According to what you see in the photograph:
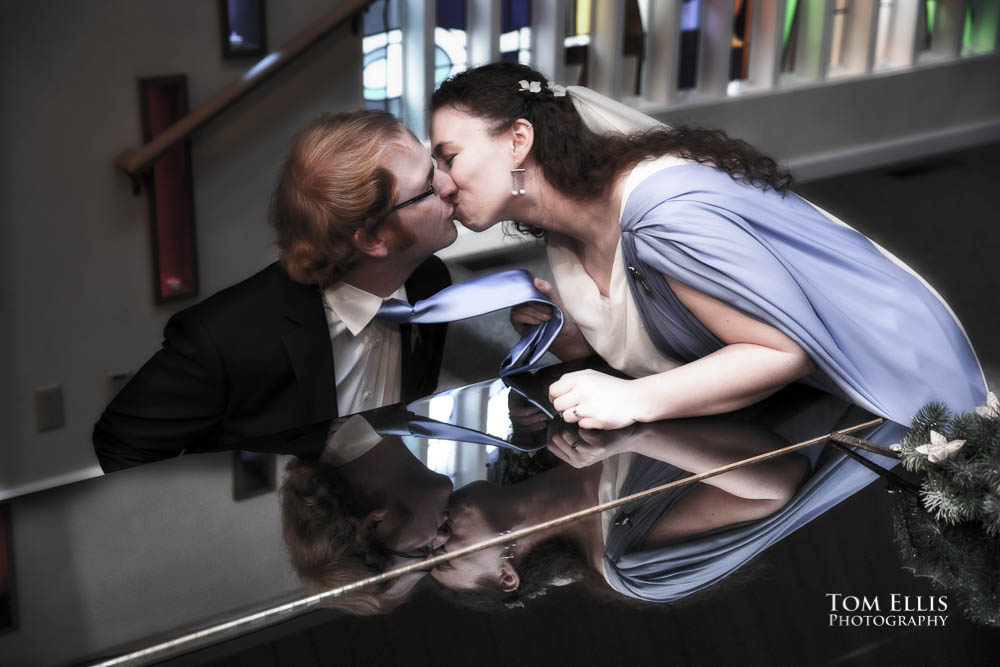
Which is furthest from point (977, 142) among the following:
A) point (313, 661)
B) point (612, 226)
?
point (313, 661)

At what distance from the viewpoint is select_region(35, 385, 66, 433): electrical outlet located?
3.25 metres

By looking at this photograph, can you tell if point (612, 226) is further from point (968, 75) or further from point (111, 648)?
point (968, 75)

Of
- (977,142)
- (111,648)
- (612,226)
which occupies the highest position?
(612,226)

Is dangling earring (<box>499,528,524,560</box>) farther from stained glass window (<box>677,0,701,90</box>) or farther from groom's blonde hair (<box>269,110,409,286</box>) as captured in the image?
stained glass window (<box>677,0,701,90</box>)

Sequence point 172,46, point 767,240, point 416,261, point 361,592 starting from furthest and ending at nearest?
1. point 172,46
2. point 416,261
3. point 767,240
4. point 361,592

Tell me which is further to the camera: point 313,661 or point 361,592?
point 361,592

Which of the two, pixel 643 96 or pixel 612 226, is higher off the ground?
pixel 612 226

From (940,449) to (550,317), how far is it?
687 millimetres

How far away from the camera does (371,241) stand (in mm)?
1742

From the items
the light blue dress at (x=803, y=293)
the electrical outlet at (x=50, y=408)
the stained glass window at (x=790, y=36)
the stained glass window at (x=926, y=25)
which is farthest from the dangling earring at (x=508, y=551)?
the stained glass window at (x=926, y=25)

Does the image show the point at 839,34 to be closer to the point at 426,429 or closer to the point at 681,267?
the point at 681,267

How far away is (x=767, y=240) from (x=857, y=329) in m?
0.18

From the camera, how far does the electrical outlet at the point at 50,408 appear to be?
3.25 meters

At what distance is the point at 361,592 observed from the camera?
110 cm
